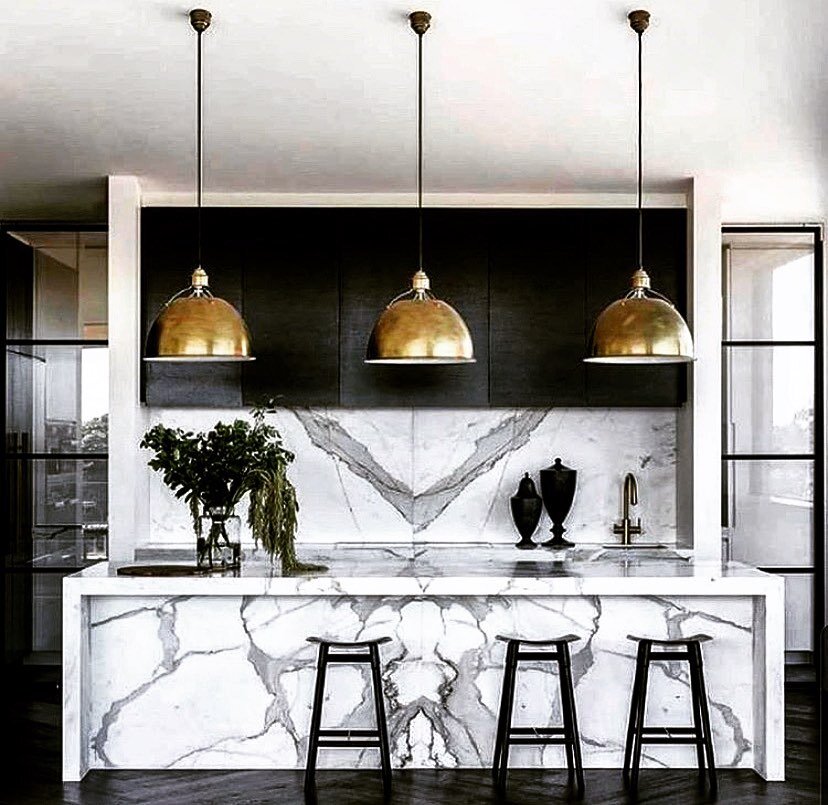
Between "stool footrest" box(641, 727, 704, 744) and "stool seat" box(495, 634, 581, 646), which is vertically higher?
"stool seat" box(495, 634, 581, 646)

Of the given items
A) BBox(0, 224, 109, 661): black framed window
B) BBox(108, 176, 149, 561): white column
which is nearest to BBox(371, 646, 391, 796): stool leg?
BBox(108, 176, 149, 561): white column

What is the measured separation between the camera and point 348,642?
525 cm

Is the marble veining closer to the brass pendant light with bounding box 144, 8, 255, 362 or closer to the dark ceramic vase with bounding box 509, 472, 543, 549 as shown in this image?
the brass pendant light with bounding box 144, 8, 255, 362

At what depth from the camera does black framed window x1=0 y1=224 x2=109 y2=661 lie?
7449 mm

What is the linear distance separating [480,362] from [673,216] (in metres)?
1.27

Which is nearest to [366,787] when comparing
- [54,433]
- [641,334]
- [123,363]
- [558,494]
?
[641,334]

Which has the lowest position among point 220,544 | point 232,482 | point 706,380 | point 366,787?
point 366,787

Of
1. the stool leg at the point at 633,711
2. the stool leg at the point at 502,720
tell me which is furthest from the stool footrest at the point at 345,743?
the stool leg at the point at 633,711

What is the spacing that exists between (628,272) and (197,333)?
10.0ft

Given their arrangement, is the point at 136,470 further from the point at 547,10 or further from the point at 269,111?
the point at 547,10

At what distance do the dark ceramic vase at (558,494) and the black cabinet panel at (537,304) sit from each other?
0.38 m

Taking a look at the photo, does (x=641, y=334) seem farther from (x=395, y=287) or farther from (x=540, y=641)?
(x=395, y=287)

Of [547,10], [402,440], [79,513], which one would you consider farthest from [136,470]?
[547,10]

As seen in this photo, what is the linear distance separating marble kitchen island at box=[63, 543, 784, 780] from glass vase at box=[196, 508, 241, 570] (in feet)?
0.67
